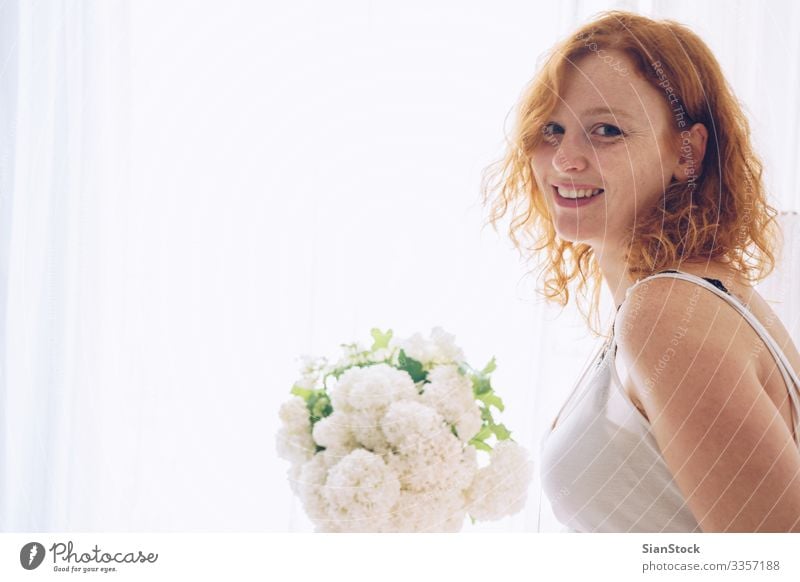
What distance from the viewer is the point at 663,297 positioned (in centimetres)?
44

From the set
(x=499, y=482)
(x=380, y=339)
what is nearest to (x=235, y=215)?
(x=380, y=339)

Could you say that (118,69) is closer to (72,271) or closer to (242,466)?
(72,271)

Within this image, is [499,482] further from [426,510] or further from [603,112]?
[603,112]

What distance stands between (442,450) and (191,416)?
496 millimetres

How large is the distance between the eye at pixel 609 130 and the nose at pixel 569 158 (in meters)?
0.02

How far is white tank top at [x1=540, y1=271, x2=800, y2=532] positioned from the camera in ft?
1.49

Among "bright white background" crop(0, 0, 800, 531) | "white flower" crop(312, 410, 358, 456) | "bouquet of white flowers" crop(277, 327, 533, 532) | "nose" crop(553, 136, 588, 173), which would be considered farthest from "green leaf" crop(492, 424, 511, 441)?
"bright white background" crop(0, 0, 800, 531)

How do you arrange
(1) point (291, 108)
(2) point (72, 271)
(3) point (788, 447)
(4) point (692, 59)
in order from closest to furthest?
(3) point (788, 447) < (4) point (692, 59) < (2) point (72, 271) < (1) point (291, 108)

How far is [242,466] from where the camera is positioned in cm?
85

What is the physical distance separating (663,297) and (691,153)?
0.48ft

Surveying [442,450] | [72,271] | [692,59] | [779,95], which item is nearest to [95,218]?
[72,271]

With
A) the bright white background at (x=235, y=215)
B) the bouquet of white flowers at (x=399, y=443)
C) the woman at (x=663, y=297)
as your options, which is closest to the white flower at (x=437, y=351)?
the bouquet of white flowers at (x=399, y=443)

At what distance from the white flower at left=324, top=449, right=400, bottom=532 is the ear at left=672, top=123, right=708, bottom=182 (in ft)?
1.07

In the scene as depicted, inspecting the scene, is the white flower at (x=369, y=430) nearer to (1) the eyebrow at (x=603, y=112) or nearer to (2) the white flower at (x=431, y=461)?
(2) the white flower at (x=431, y=461)
